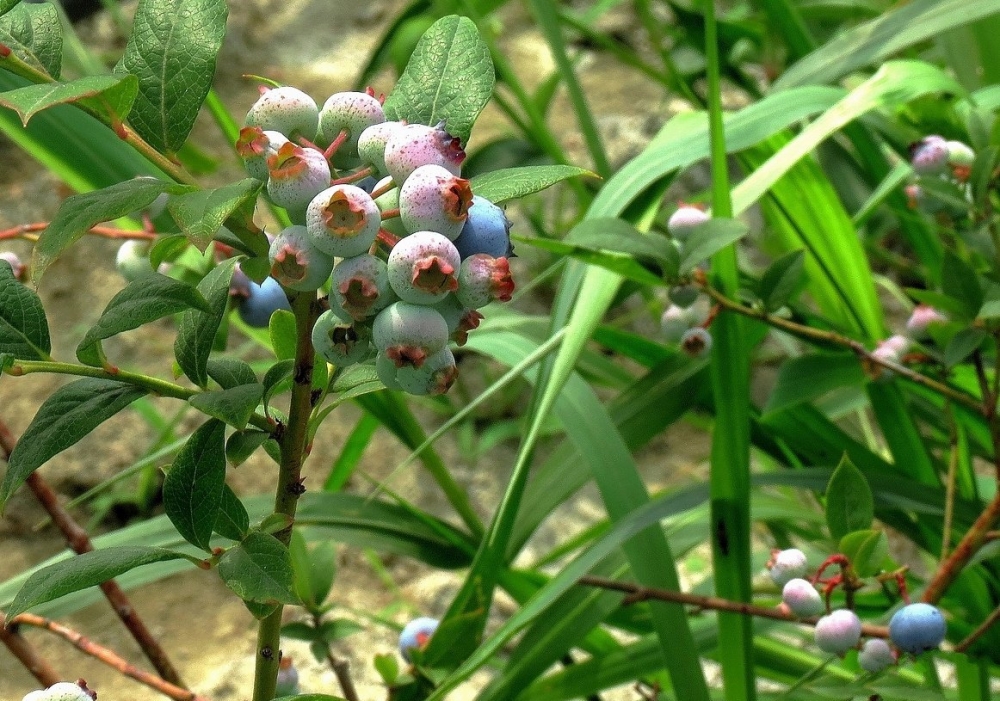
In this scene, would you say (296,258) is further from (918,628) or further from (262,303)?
(918,628)

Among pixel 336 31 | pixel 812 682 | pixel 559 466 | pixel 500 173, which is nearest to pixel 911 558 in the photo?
pixel 559 466

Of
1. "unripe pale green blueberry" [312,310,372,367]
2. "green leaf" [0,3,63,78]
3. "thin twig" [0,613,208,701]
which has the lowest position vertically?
"thin twig" [0,613,208,701]

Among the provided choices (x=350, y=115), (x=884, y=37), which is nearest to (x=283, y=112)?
(x=350, y=115)

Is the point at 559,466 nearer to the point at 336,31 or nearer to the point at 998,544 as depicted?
the point at 998,544

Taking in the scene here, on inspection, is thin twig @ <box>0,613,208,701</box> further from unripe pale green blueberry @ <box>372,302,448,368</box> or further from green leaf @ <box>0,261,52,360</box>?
unripe pale green blueberry @ <box>372,302,448,368</box>

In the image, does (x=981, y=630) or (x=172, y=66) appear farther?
(x=981, y=630)

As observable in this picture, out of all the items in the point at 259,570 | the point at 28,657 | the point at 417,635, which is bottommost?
the point at 417,635

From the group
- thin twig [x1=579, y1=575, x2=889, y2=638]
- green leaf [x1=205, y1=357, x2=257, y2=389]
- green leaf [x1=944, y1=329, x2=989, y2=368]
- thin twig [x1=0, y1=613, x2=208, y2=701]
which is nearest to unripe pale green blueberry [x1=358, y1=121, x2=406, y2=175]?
→ green leaf [x1=205, y1=357, x2=257, y2=389]
